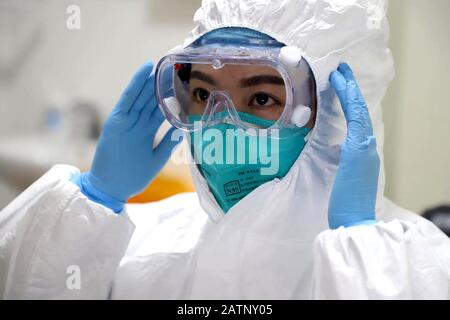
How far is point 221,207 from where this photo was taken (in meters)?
1.22

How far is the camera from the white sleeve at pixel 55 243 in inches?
46.1

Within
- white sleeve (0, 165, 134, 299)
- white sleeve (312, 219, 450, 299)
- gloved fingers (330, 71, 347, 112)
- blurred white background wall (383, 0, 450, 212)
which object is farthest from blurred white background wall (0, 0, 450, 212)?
white sleeve (312, 219, 450, 299)

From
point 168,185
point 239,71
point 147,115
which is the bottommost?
point 168,185

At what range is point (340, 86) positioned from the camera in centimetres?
105

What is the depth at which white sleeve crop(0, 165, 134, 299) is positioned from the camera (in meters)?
1.17

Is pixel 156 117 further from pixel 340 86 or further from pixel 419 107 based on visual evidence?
pixel 419 107

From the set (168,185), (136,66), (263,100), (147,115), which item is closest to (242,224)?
(263,100)

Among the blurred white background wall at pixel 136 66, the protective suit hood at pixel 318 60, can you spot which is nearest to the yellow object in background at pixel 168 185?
the blurred white background wall at pixel 136 66

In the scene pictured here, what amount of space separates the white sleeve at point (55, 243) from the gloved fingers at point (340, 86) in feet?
2.01

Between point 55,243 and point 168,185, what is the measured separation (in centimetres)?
84

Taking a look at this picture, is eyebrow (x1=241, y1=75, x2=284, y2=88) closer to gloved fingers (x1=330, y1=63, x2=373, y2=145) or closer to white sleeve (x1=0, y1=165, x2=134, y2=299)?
gloved fingers (x1=330, y1=63, x2=373, y2=145)

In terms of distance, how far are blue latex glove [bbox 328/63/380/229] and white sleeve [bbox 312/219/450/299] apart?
0.05 m

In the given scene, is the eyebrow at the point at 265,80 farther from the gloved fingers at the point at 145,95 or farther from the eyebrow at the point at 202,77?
the gloved fingers at the point at 145,95

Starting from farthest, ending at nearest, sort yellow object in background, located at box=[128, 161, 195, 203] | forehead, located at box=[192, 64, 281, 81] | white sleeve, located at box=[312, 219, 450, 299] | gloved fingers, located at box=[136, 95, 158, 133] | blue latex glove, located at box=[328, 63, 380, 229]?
yellow object in background, located at box=[128, 161, 195, 203] → gloved fingers, located at box=[136, 95, 158, 133] → forehead, located at box=[192, 64, 281, 81] → blue latex glove, located at box=[328, 63, 380, 229] → white sleeve, located at box=[312, 219, 450, 299]
